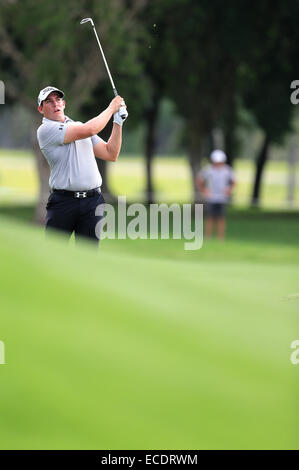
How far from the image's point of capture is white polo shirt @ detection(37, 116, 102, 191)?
3371 millimetres

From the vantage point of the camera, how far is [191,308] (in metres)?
4.32

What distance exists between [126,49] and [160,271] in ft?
98.8

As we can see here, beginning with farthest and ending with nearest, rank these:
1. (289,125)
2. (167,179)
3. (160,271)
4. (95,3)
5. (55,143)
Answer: (167,179), (289,125), (95,3), (160,271), (55,143)

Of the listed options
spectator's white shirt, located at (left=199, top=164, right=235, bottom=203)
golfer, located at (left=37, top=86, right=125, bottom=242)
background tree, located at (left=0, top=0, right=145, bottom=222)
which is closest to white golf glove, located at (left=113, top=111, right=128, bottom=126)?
golfer, located at (left=37, top=86, right=125, bottom=242)

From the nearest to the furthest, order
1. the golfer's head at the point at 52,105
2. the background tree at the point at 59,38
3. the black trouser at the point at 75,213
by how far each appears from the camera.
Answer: the black trouser at the point at 75,213 < the golfer's head at the point at 52,105 < the background tree at the point at 59,38

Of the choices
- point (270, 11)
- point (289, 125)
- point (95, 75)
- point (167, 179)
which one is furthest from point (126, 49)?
point (167, 179)

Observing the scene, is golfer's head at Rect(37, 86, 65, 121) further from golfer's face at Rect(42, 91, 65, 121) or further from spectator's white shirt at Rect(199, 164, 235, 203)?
spectator's white shirt at Rect(199, 164, 235, 203)

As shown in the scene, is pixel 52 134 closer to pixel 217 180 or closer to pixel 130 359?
pixel 130 359

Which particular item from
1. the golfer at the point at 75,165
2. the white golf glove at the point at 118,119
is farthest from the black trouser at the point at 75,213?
the white golf glove at the point at 118,119

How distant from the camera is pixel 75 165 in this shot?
133 inches

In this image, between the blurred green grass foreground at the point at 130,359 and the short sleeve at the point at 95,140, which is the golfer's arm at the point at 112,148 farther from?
the blurred green grass foreground at the point at 130,359

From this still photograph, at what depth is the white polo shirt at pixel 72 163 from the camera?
3.37m

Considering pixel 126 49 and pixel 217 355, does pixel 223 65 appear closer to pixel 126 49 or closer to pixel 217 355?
pixel 126 49

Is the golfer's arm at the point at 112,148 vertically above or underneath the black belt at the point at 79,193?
above
